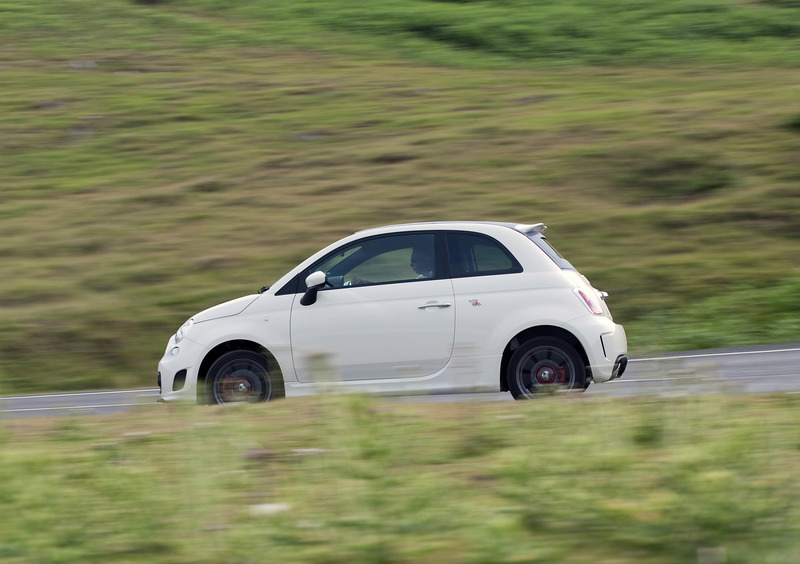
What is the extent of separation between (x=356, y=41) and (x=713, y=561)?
28.5 meters

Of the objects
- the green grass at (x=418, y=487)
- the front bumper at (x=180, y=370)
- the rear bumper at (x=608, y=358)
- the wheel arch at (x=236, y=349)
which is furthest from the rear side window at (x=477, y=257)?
the green grass at (x=418, y=487)

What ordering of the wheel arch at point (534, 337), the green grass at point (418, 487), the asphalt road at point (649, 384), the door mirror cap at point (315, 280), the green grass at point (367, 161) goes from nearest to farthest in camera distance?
the green grass at point (418, 487), the asphalt road at point (649, 384), the wheel arch at point (534, 337), the door mirror cap at point (315, 280), the green grass at point (367, 161)

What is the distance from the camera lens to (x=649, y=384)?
700 cm

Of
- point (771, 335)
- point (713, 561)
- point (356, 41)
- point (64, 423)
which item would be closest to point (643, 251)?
point (771, 335)

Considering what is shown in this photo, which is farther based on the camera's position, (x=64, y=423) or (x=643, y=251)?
(x=643, y=251)

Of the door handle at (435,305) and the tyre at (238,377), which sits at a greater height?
the door handle at (435,305)

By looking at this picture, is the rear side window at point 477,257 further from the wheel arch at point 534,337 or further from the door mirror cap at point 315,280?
the door mirror cap at point 315,280

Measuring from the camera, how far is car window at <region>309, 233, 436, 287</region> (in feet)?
28.4

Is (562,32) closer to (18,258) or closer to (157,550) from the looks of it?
(18,258)

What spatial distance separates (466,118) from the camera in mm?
21891

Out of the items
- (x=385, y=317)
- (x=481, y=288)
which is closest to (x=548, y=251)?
(x=481, y=288)

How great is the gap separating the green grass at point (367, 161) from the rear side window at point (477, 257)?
3728 mm

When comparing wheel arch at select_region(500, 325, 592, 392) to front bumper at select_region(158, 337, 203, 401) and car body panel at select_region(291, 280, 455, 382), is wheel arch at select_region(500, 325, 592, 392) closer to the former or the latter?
car body panel at select_region(291, 280, 455, 382)

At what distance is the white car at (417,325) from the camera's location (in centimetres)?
834
